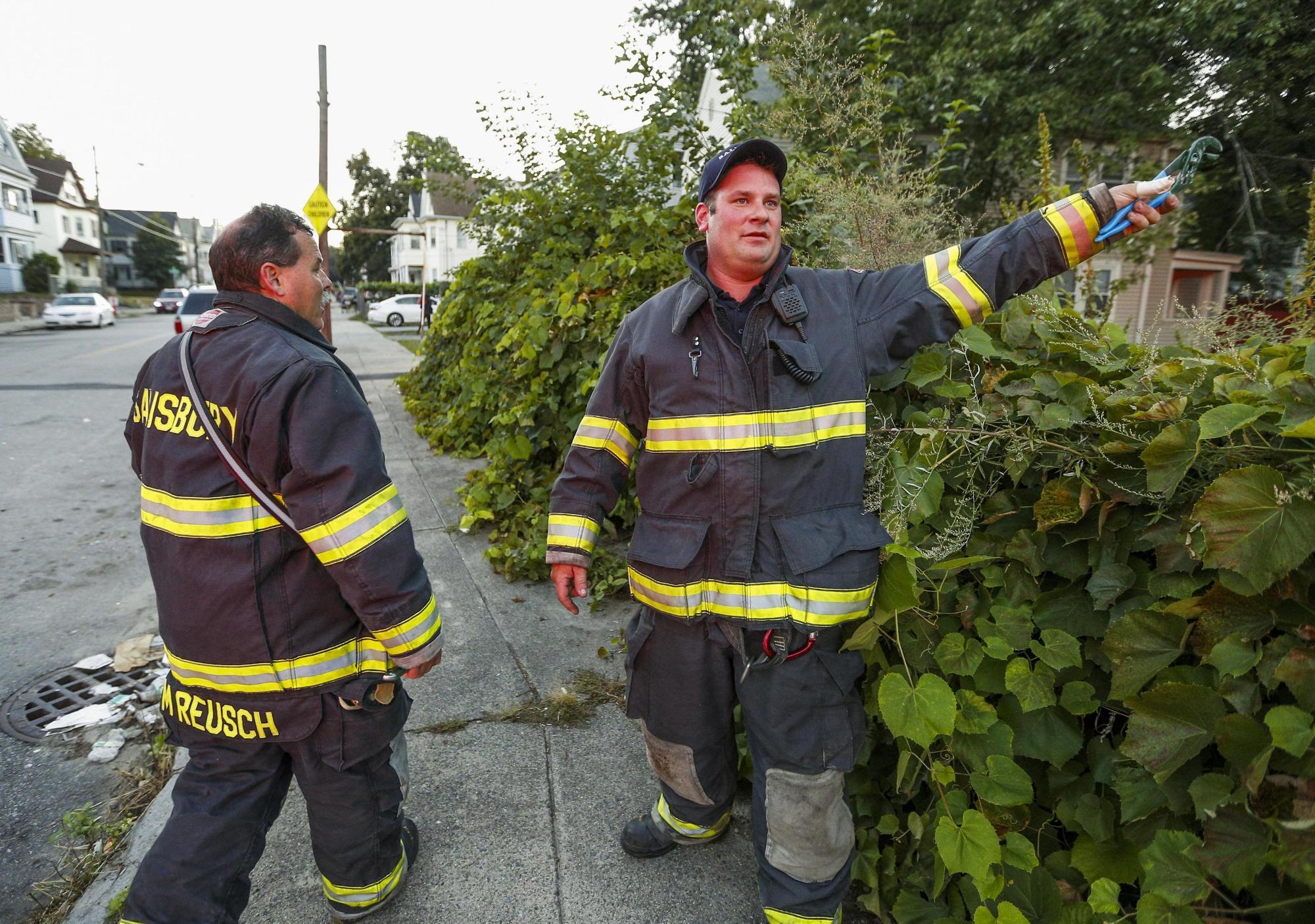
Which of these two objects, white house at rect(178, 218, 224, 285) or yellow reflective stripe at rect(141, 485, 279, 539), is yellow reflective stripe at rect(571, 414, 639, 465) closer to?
yellow reflective stripe at rect(141, 485, 279, 539)

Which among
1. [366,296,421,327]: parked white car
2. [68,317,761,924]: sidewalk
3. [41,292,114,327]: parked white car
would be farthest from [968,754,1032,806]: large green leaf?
[41,292,114,327]: parked white car

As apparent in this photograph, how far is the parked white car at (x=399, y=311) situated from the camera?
3388cm

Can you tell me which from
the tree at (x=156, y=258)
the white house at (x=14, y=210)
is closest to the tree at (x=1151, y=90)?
the white house at (x=14, y=210)

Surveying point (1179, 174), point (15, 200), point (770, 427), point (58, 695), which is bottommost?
point (58, 695)

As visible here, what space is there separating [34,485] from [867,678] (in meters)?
7.78

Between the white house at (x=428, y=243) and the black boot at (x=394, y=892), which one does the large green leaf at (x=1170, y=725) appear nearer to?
the black boot at (x=394, y=892)

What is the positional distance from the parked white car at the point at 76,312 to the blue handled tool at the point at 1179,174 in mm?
36028

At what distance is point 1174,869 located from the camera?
4.69 feet

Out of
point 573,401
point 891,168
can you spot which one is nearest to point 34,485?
point 573,401

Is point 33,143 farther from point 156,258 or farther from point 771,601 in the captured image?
point 771,601

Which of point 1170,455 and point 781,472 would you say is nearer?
point 1170,455

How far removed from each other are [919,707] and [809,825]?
0.47 m

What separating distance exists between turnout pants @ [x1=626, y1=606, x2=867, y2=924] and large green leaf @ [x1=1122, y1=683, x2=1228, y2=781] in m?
0.72

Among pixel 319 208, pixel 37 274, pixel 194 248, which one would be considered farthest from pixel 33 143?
pixel 319 208
